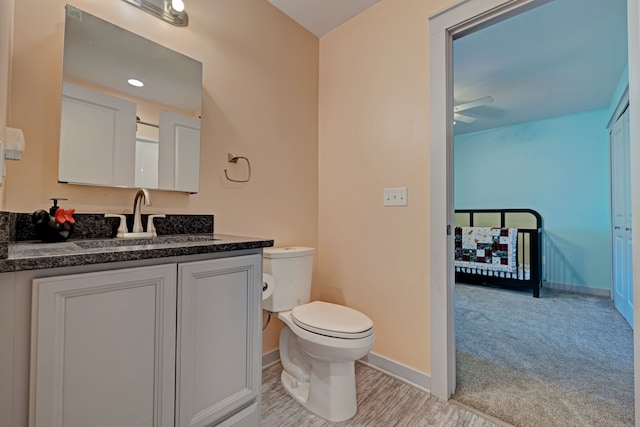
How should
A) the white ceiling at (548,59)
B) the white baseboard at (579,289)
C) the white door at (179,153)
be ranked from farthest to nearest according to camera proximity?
1. the white baseboard at (579,289)
2. the white ceiling at (548,59)
3. the white door at (179,153)

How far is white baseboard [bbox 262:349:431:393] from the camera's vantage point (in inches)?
64.2

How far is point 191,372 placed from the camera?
0.92 meters

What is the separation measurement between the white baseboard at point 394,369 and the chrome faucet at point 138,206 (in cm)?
111

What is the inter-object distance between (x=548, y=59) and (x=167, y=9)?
117 inches

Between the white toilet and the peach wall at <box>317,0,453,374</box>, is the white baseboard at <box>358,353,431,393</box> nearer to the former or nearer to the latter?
the peach wall at <box>317,0,453,374</box>

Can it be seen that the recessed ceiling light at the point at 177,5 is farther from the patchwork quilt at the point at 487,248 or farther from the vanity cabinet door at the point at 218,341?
the patchwork quilt at the point at 487,248

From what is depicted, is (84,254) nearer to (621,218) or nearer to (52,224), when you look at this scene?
(52,224)

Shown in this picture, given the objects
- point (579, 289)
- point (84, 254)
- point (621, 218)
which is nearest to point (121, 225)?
point (84, 254)

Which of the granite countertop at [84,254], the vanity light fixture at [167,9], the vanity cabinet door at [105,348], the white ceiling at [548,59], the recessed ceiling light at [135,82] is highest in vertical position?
the white ceiling at [548,59]

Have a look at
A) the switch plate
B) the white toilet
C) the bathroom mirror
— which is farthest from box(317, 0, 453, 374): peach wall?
the bathroom mirror

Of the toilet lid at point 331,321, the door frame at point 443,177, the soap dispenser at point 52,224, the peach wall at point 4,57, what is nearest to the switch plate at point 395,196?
the door frame at point 443,177

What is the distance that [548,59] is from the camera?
253 cm

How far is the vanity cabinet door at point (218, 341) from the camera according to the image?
91 centimetres

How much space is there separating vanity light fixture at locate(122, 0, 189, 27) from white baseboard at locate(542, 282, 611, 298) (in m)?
5.05
